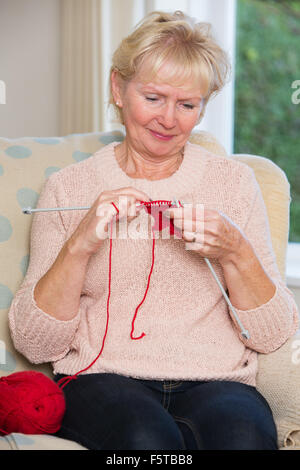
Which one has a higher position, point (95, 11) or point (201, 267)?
point (95, 11)

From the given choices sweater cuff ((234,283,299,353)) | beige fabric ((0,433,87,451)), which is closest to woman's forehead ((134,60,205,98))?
sweater cuff ((234,283,299,353))

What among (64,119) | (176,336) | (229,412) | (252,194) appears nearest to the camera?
(229,412)

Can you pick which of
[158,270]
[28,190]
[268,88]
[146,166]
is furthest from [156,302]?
[268,88]

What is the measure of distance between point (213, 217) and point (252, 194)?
0.76 ft

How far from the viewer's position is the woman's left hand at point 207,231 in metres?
1.20

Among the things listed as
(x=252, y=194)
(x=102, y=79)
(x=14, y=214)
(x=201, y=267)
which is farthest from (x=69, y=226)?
(x=102, y=79)

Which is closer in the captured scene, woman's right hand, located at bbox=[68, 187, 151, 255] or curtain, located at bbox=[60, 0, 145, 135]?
woman's right hand, located at bbox=[68, 187, 151, 255]

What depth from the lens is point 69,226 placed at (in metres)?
1.39

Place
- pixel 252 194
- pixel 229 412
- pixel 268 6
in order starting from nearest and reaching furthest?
1. pixel 229 412
2. pixel 252 194
3. pixel 268 6

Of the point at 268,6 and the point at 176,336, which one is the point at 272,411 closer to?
the point at 176,336

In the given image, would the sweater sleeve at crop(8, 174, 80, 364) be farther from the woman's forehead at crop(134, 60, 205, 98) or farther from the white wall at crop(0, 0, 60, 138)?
the white wall at crop(0, 0, 60, 138)

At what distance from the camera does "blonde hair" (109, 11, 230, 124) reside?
1.35 metres

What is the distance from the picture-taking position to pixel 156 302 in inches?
52.6

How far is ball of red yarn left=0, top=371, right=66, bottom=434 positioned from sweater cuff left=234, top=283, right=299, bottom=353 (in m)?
0.43
